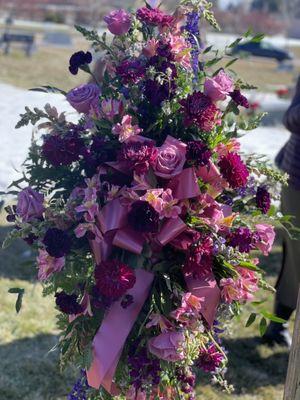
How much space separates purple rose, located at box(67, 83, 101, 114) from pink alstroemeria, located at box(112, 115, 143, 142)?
0.50ft

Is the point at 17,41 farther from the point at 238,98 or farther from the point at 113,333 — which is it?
the point at 113,333

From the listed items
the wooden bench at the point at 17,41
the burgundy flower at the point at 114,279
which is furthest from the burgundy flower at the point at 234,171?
the wooden bench at the point at 17,41

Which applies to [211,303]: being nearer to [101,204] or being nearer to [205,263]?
[205,263]

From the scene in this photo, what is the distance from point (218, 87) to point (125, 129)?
1.12ft

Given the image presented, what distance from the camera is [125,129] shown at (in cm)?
211

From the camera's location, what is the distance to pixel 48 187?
7.70ft

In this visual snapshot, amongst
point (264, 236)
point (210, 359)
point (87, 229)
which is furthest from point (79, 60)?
point (210, 359)

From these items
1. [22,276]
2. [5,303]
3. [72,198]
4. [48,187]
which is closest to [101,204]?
[72,198]

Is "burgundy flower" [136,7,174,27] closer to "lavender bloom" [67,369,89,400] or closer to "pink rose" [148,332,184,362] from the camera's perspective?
"pink rose" [148,332,184,362]

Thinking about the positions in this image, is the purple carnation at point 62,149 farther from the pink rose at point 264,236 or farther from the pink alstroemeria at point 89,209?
the pink rose at point 264,236

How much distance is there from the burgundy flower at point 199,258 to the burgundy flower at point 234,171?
21 centimetres

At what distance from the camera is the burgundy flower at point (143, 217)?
6.70 ft

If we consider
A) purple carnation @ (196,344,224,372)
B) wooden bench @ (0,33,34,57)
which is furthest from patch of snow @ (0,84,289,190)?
wooden bench @ (0,33,34,57)

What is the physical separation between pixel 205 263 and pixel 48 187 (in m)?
0.63
